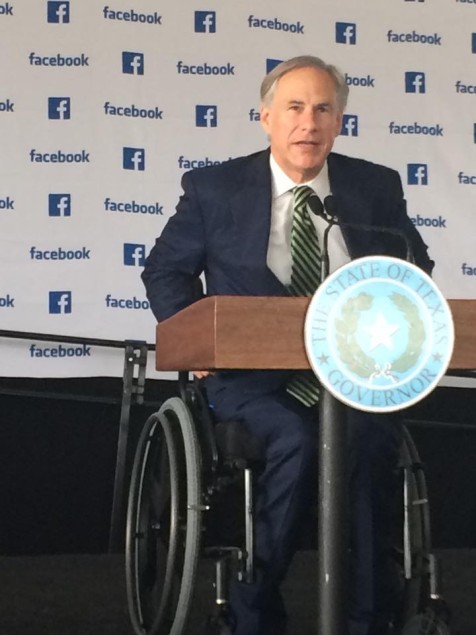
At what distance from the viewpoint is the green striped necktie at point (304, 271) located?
1.91m

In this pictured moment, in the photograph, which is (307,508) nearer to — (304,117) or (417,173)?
(304,117)

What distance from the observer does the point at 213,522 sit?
201cm

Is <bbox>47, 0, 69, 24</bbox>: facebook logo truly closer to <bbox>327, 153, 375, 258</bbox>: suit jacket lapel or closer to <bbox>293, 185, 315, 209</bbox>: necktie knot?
<bbox>327, 153, 375, 258</bbox>: suit jacket lapel

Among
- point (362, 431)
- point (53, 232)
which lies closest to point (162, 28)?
point (53, 232)

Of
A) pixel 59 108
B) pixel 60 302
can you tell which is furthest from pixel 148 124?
pixel 60 302

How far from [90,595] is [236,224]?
114cm

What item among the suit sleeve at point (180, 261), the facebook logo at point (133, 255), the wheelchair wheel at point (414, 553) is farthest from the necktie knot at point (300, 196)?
the facebook logo at point (133, 255)

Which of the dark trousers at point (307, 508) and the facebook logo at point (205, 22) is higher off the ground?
the facebook logo at point (205, 22)

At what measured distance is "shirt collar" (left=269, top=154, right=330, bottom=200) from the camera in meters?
2.12

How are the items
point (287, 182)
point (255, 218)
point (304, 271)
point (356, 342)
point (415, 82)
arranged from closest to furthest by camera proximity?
point (356, 342)
point (304, 271)
point (255, 218)
point (287, 182)
point (415, 82)

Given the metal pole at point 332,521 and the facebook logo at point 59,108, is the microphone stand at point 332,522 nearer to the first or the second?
the metal pole at point 332,521

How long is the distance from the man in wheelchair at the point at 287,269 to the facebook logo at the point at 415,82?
151 centimetres

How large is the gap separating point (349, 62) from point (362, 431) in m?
2.14

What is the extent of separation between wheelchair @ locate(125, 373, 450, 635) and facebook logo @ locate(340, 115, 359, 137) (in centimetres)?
176
